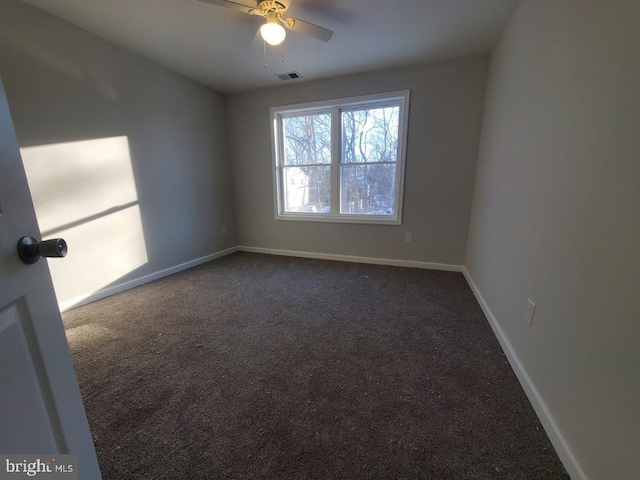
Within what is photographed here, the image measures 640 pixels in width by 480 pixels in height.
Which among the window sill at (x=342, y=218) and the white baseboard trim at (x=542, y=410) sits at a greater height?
the window sill at (x=342, y=218)

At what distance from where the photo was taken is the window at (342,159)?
10.3 feet

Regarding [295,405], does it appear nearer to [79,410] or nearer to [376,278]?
[79,410]

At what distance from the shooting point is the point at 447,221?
3053 millimetres

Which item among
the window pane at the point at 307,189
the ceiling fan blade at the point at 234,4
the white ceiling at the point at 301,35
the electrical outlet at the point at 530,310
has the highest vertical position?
the white ceiling at the point at 301,35

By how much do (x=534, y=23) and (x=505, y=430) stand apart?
2.37m

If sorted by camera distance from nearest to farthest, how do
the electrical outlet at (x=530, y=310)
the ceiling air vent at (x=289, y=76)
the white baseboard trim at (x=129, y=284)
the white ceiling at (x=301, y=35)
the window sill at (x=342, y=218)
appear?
the electrical outlet at (x=530, y=310) → the white ceiling at (x=301, y=35) → the white baseboard trim at (x=129, y=284) → the ceiling air vent at (x=289, y=76) → the window sill at (x=342, y=218)

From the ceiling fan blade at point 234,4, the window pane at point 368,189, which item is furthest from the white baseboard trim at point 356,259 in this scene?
the ceiling fan blade at point 234,4

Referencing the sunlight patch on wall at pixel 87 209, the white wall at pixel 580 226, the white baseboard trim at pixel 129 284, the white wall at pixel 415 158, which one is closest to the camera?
the white wall at pixel 580 226

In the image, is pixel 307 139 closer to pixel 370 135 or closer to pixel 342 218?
pixel 370 135

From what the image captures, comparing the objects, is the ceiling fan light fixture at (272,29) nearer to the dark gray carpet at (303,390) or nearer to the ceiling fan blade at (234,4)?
the ceiling fan blade at (234,4)

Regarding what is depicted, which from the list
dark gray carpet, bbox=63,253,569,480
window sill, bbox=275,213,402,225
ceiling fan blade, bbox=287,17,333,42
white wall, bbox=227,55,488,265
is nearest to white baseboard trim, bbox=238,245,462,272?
white wall, bbox=227,55,488,265

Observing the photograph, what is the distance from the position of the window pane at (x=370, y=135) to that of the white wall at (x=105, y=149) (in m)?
1.98

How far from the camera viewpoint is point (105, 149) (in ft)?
7.96

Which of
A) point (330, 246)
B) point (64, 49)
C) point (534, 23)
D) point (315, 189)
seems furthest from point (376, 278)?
point (64, 49)
